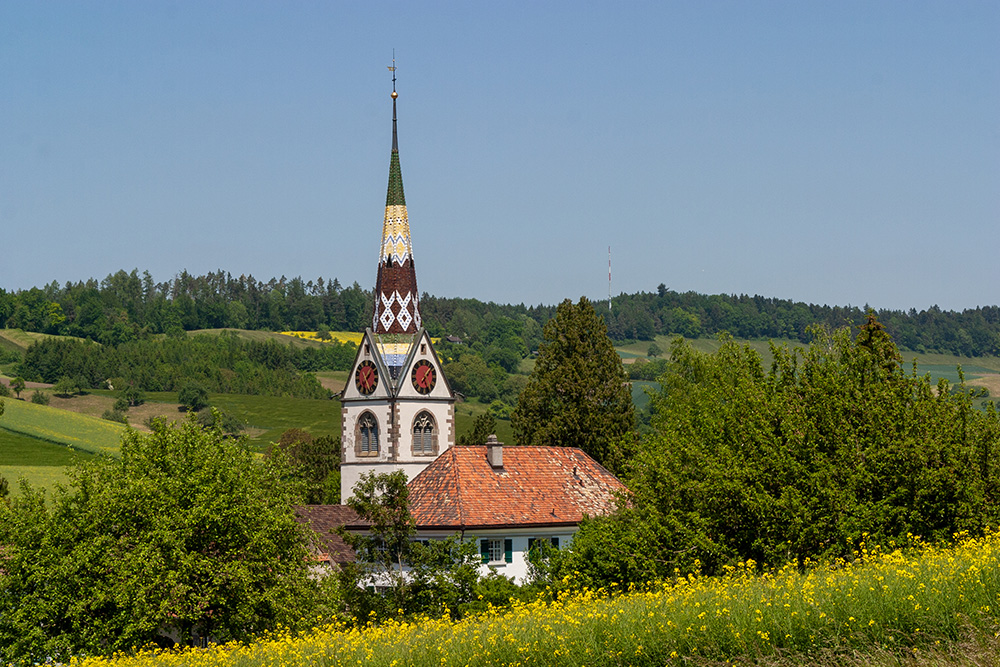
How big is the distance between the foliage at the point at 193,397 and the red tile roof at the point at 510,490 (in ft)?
428

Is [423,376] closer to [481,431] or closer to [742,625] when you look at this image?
[481,431]

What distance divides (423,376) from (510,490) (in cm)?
1264

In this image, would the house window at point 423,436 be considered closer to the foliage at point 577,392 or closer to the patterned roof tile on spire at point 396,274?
the patterned roof tile on spire at point 396,274

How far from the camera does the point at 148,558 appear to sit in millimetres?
33906

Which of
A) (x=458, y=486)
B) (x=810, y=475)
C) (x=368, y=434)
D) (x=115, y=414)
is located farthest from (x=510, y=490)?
(x=115, y=414)

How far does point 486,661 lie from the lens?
66.1 feet

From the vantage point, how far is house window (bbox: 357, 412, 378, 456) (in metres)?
Answer: 68.7

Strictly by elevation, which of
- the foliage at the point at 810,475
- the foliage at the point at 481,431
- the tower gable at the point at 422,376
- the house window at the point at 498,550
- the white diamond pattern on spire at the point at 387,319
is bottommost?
the house window at the point at 498,550

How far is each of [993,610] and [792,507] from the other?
1364 centimetres

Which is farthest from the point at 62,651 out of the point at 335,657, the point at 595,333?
the point at 595,333

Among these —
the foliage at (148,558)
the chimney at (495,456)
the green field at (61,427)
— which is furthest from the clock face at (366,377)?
the green field at (61,427)

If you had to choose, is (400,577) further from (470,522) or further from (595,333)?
(595,333)


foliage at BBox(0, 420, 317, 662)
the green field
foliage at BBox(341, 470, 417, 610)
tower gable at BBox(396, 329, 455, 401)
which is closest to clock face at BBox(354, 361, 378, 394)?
tower gable at BBox(396, 329, 455, 401)

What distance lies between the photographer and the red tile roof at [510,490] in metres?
55.7
